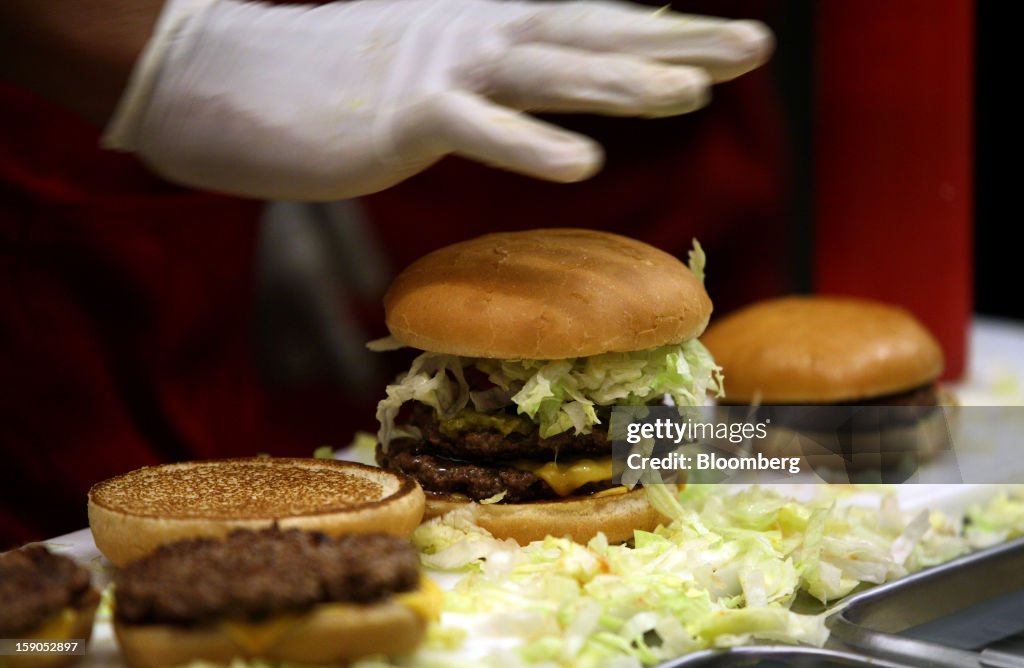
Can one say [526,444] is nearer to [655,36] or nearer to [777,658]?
[777,658]

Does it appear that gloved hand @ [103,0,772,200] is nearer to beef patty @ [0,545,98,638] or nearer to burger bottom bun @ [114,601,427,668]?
burger bottom bun @ [114,601,427,668]

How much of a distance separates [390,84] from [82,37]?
69 centimetres

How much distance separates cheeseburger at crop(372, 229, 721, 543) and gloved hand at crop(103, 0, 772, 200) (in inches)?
10.0

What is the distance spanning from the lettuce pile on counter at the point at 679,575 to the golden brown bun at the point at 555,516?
0.11 feet

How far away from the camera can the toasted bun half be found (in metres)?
1.52

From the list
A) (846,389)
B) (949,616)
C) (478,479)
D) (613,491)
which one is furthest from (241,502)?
(846,389)

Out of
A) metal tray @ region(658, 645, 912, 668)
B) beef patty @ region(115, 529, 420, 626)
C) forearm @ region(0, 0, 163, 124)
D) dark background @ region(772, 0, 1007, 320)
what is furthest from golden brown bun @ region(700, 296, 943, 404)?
dark background @ region(772, 0, 1007, 320)

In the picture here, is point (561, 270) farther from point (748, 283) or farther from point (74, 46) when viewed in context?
point (748, 283)

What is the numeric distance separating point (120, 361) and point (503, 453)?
1470 mm

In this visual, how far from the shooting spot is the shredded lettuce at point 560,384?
83.4 inches

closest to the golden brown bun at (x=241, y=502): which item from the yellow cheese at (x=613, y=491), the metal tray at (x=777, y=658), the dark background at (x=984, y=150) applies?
the yellow cheese at (x=613, y=491)

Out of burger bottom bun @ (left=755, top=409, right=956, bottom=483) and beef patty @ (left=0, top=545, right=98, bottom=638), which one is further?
burger bottom bun @ (left=755, top=409, right=956, bottom=483)

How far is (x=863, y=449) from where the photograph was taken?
296 centimetres

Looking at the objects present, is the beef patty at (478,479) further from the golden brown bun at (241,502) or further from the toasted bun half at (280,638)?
the toasted bun half at (280,638)
